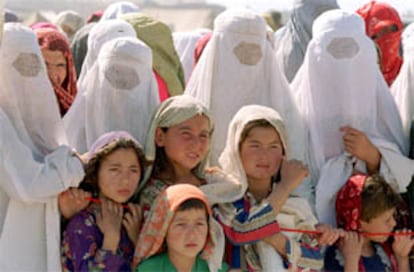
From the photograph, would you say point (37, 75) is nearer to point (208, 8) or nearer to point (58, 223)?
point (58, 223)

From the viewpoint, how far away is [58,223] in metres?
3.96

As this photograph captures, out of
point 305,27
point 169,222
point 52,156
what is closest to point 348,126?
point 169,222

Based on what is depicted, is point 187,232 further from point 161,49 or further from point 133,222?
point 161,49

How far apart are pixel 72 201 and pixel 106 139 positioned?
29 cm

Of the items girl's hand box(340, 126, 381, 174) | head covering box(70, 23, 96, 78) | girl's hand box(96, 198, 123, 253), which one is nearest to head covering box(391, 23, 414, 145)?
girl's hand box(340, 126, 381, 174)

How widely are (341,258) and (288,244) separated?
29 cm

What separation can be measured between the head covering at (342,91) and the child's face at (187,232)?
86 centimetres

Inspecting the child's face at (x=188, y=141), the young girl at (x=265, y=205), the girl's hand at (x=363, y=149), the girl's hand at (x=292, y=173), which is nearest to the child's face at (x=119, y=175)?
the child's face at (x=188, y=141)

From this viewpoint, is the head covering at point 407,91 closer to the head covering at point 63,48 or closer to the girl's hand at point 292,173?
the girl's hand at point 292,173

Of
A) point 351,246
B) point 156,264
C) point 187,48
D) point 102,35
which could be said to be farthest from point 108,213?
point 187,48

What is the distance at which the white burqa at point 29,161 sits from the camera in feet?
12.8

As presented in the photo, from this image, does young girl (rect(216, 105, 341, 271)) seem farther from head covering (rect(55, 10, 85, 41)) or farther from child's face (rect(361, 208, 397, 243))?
head covering (rect(55, 10, 85, 41))

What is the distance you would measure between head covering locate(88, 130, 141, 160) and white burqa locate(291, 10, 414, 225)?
0.92 metres

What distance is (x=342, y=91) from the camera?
4.62 m
